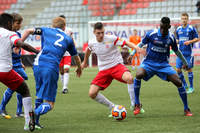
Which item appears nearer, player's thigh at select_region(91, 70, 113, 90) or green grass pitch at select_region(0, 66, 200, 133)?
green grass pitch at select_region(0, 66, 200, 133)

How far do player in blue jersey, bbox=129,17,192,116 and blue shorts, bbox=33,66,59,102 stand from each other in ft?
7.20

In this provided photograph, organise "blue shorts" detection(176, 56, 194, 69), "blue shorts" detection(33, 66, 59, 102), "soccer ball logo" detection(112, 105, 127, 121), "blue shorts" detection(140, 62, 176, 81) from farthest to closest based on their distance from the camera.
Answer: "blue shorts" detection(176, 56, 194, 69)
"blue shorts" detection(140, 62, 176, 81)
"soccer ball logo" detection(112, 105, 127, 121)
"blue shorts" detection(33, 66, 59, 102)

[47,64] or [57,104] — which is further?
[57,104]

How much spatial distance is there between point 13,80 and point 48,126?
3.77ft

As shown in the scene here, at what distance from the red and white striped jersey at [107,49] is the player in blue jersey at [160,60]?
0.59 meters

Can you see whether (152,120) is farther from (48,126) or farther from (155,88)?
(155,88)

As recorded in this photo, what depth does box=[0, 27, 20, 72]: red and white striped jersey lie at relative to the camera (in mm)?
6660

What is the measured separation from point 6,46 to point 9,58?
0.21 m

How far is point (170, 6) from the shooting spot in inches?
1101

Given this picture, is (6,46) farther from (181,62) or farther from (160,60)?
(181,62)

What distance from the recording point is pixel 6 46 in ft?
22.1

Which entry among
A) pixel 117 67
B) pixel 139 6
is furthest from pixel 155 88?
pixel 139 6

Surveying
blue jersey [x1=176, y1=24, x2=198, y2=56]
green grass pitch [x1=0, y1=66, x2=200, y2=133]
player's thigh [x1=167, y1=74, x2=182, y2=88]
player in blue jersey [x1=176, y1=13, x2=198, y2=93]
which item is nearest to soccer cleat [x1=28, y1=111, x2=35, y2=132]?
green grass pitch [x1=0, y1=66, x2=200, y2=133]

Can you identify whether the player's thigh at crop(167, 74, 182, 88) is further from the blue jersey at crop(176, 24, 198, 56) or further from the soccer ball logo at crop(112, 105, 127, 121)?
the blue jersey at crop(176, 24, 198, 56)
